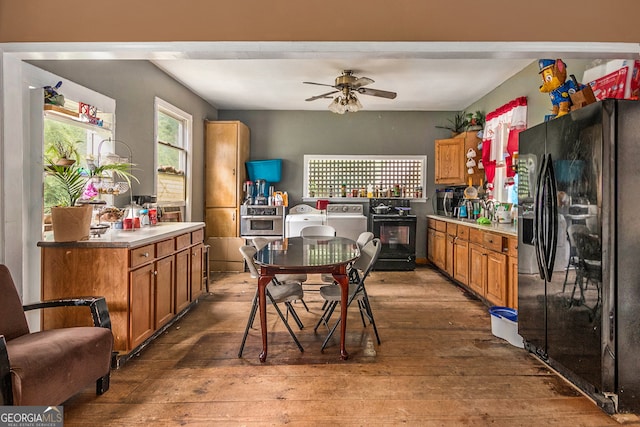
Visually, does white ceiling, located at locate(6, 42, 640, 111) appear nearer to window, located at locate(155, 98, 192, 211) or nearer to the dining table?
window, located at locate(155, 98, 192, 211)

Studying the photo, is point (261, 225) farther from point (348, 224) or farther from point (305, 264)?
point (305, 264)

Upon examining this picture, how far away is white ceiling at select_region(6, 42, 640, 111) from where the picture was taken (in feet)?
6.29

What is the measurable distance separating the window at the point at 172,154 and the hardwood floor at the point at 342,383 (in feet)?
6.13

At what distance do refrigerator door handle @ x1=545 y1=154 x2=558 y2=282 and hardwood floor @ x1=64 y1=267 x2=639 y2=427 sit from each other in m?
0.76

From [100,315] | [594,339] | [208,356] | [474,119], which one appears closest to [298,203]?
[474,119]

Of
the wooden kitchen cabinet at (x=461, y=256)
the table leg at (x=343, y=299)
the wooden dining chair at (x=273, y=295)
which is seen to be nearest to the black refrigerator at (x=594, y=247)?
the table leg at (x=343, y=299)

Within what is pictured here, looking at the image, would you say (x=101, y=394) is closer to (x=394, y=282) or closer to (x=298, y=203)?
(x=394, y=282)

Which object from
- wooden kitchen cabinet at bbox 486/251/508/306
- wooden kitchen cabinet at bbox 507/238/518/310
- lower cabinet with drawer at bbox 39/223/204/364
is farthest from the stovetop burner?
lower cabinet with drawer at bbox 39/223/204/364

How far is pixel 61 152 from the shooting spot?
237cm

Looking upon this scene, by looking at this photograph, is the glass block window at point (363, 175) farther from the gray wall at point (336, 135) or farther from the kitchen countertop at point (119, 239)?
the kitchen countertop at point (119, 239)

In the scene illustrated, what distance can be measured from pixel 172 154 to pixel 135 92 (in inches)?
44.7

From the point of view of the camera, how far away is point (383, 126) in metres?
5.91

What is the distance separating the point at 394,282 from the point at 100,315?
357 cm

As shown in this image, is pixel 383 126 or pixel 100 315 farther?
pixel 383 126
